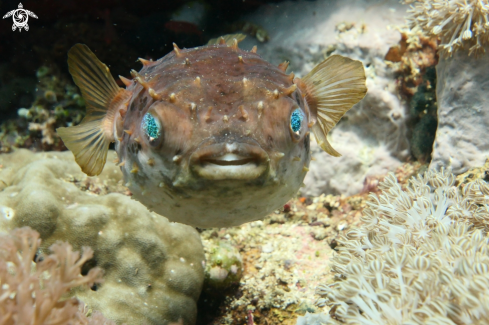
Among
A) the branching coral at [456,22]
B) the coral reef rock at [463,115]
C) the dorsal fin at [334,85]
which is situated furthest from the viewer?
the coral reef rock at [463,115]

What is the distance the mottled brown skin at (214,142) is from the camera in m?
1.54

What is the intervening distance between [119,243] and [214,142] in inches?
92.7

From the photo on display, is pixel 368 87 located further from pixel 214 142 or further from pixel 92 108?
pixel 214 142

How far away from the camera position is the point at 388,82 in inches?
201

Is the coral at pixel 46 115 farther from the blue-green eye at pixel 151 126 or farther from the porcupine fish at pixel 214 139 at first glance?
the blue-green eye at pixel 151 126

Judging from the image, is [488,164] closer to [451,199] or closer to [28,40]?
[451,199]

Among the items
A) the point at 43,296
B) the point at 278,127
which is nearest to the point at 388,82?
the point at 278,127

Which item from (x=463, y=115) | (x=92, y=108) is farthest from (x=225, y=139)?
(x=463, y=115)

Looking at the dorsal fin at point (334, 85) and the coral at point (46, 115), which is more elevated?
the coral at point (46, 115)

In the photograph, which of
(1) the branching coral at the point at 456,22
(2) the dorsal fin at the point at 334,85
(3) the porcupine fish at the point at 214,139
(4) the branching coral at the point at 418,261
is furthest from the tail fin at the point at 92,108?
(1) the branching coral at the point at 456,22

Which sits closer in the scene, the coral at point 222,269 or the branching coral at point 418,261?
the branching coral at point 418,261

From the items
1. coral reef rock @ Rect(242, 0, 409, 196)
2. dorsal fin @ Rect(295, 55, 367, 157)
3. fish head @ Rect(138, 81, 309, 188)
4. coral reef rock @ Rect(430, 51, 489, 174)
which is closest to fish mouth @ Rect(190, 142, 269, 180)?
fish head @ Rect(138, 81, 309, 188)

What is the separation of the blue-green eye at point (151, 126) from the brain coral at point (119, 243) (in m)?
1.97

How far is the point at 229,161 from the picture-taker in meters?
1.48
